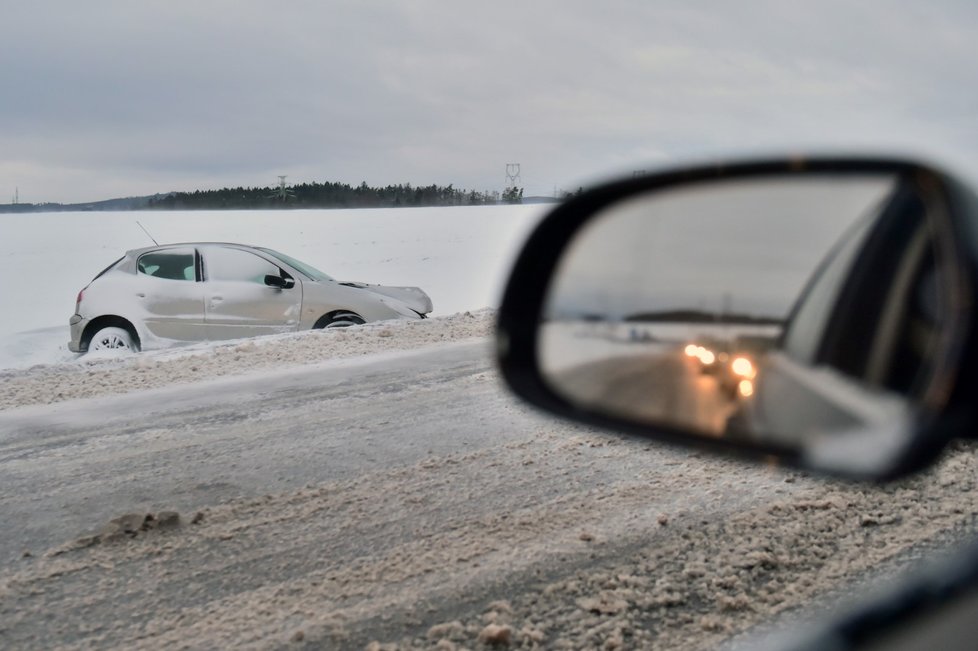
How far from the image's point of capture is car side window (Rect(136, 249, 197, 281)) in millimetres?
10646

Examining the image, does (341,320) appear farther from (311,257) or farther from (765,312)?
(311,257)

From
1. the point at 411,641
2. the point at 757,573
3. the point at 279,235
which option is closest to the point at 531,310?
the point at 411,641

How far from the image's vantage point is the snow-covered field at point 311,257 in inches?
557

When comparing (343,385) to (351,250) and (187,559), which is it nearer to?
(187,559)

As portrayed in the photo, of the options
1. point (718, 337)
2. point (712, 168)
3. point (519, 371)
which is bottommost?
point (519, 371)

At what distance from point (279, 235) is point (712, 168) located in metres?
51.8

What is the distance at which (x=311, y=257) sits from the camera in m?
34.0

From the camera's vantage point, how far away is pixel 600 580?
314cm

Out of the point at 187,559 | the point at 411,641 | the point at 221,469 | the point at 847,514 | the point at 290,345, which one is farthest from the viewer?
the point at 290,345

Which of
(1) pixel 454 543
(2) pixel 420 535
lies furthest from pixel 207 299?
(1) pixel 454 543

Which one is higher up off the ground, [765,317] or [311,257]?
[765,317]

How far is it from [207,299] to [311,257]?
23769 millimetres

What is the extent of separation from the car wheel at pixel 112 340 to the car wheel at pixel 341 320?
2304 mm

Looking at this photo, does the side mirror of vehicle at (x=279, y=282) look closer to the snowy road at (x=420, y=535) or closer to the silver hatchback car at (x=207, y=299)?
the silver hatchback car at (x=207, y=299)
